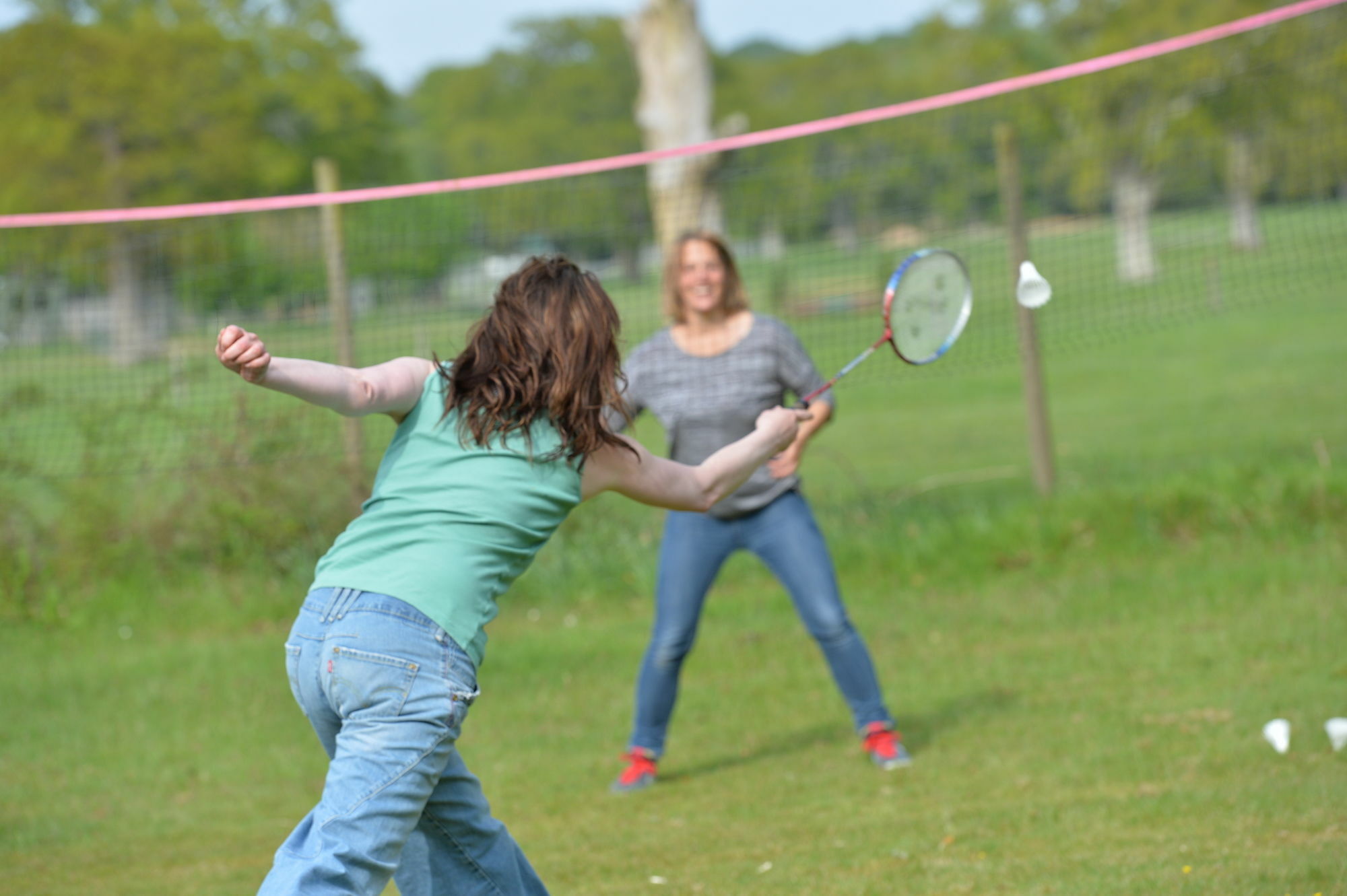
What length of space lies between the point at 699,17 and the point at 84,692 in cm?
951

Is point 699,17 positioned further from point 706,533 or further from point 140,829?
point 140,829

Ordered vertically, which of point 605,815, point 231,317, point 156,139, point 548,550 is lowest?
point 605,815

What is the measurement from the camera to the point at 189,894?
445 cm

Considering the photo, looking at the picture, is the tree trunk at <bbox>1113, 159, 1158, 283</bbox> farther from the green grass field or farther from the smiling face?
the smiling face

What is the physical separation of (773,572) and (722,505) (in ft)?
1.10

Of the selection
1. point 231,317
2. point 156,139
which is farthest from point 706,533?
point 156,139

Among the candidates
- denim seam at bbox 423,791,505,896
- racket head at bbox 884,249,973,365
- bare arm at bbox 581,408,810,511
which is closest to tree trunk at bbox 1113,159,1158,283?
racket head at bbox 884,249,973,365

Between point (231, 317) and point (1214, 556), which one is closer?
point (1214, 556)

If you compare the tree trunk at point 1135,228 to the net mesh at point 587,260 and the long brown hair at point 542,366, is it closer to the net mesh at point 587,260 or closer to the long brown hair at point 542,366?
the net mesh at point 587,260

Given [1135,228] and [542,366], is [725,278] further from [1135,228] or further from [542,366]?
[1135,228]

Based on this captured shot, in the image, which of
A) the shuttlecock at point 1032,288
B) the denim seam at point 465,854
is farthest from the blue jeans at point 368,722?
the shuttlecock at point 1032,288

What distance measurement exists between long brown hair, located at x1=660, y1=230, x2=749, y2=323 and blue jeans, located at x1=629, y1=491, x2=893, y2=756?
0.79m

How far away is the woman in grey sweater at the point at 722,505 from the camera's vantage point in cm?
533

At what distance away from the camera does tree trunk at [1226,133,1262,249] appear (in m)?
12.0
